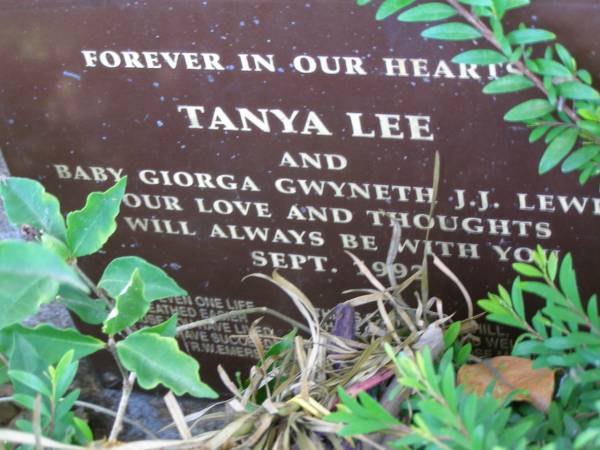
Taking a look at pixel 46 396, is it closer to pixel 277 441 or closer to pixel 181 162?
pixel 277 441

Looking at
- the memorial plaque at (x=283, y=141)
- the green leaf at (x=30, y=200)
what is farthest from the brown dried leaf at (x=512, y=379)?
the green leaf at (x=30, y=200)

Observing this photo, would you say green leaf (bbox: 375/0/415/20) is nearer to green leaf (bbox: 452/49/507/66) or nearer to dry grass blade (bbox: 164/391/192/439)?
green leaf (bbox: 452/49/507/66)

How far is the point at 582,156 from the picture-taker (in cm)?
109

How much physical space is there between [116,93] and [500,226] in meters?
0.68

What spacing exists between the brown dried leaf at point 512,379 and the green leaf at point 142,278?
38 centimetres

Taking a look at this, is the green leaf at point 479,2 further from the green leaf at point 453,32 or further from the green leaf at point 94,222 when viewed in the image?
the green leaf at point 94,222

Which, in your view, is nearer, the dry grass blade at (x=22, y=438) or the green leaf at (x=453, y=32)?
the dry grass blade at (x=22, y=438)

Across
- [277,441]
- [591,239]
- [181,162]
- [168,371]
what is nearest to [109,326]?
[168,371]

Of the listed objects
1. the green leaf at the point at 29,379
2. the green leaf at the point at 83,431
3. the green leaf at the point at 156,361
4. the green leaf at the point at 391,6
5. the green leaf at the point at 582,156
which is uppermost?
the green leaf at the point at 391,6

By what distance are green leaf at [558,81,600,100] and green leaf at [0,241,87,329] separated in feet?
2.24

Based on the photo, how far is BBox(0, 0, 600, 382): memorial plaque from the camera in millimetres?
1237

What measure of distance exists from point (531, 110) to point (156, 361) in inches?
23.4

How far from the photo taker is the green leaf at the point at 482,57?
3.54 ft

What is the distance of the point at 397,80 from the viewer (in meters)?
1.25
